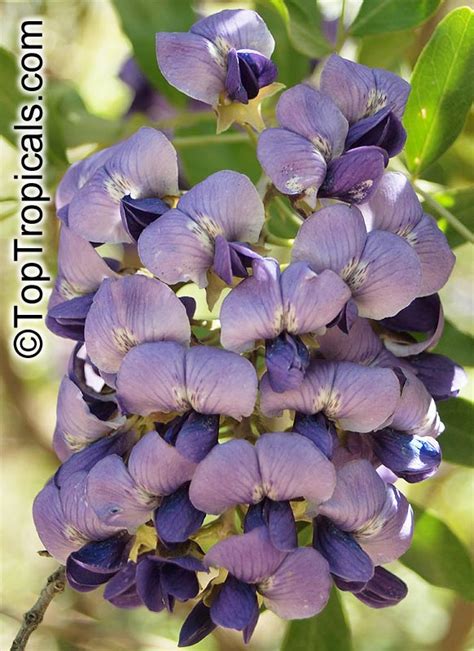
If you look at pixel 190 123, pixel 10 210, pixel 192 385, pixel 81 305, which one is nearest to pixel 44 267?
pixel 10 210

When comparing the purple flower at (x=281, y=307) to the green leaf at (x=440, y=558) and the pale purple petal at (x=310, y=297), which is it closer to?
the pale purple petal at (x=310, y=297)

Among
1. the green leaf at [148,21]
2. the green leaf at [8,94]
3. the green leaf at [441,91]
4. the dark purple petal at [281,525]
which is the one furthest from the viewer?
the green leaf at [148,21]

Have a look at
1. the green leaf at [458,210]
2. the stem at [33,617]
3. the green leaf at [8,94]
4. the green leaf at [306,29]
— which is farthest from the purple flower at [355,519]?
the green leaf at [8,94]

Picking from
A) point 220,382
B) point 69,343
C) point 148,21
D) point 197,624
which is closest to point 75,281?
point 220,382

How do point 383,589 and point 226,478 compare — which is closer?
point 226,478

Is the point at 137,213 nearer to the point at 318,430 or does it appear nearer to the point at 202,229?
the point at 202,229

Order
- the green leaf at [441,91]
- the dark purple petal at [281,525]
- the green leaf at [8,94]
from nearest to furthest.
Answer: the dark purple petal at [281,525] < the green leaf at [441,91] < the green leaf at [8,94]

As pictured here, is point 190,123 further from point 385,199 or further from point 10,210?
point 385,199
